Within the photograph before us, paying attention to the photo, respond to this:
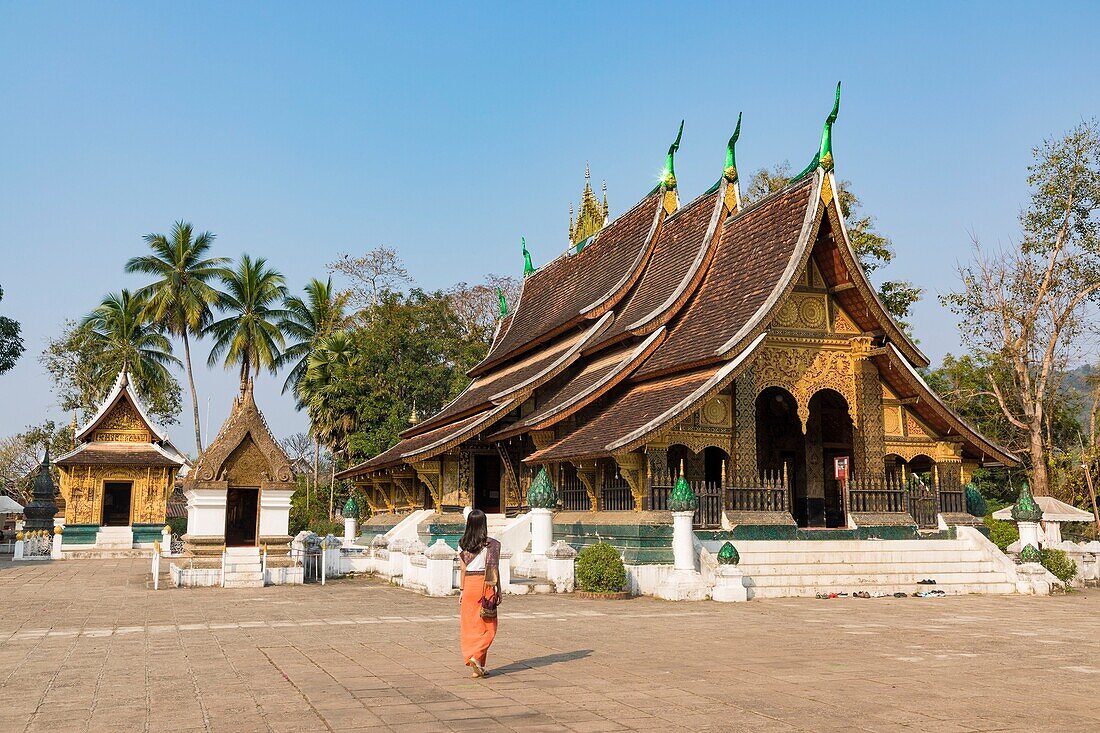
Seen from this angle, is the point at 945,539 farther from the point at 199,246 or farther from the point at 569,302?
the point at 199,246

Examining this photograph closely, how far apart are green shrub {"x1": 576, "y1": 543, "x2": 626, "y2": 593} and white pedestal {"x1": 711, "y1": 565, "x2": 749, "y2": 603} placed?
1.37 meters

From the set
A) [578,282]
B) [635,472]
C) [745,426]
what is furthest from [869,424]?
[578,282]

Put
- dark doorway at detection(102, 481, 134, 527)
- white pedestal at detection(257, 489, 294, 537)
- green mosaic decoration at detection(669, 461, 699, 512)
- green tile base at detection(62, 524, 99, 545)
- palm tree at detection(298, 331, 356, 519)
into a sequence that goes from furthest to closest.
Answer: palm tree at detection(298, 331, 356, 519)
dark doorway at detection(102, 481, 134, 527)
green tile base at detection(62, 524, 99, 545)
white pedestal at detection(257, 489, 294, 537)
green mosaic decoration at detection(669, 461, 699, 512)

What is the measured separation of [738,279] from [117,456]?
24232mm

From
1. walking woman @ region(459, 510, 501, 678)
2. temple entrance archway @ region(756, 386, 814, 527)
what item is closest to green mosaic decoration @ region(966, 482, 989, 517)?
temple entrance archway @ region(756, 386, 814, 527)


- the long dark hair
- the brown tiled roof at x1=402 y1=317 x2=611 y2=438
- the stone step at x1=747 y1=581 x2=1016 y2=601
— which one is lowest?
the stone step at x1=747 y1=581 x2=1016 y2=601

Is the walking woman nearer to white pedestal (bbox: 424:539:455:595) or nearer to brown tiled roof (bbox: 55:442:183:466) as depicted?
white pedestal (bbox: 424:539:455:595)

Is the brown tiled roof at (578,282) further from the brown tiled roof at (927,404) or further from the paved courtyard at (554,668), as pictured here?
the paved courtyard at (554,668)

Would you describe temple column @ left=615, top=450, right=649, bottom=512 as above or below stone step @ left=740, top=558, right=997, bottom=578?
above

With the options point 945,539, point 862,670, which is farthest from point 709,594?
point 862,670

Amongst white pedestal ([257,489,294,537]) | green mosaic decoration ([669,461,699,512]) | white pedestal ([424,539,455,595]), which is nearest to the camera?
green mosaic decoration ([669,461,699,512])

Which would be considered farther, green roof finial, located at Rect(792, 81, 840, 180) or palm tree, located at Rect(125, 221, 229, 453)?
palm tree, located at Rect(125, 221, 229, 453)

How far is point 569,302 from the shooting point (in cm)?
2403

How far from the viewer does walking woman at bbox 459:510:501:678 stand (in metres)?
6.79
